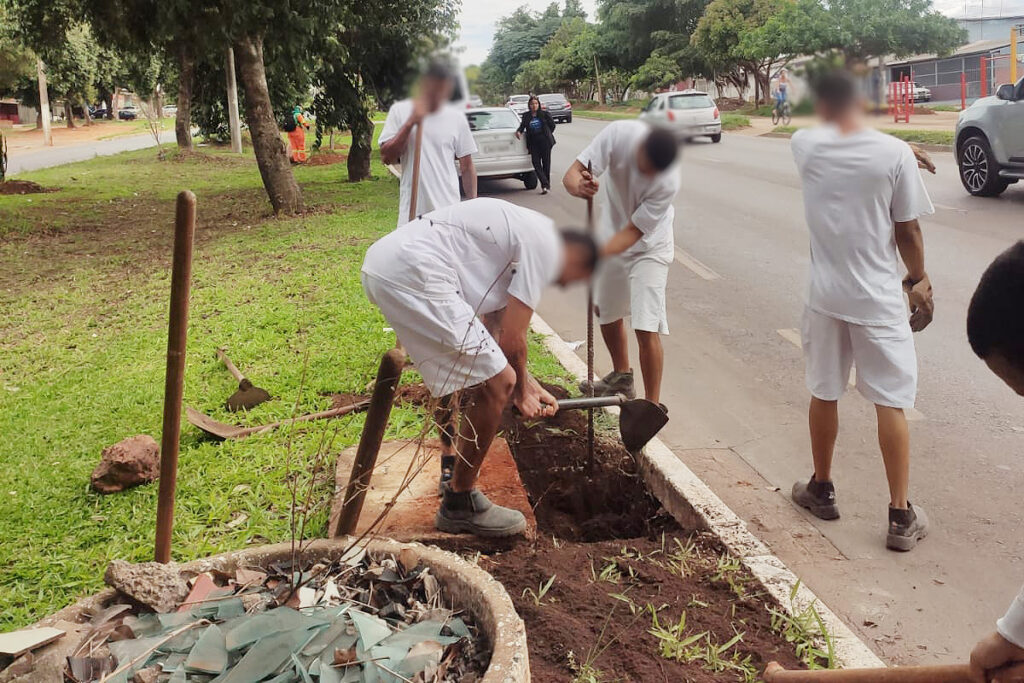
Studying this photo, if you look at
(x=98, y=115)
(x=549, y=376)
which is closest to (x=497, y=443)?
(x=549, y=376)

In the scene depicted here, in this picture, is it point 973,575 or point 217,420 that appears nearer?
point 973,575

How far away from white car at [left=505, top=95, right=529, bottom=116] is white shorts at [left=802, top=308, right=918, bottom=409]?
188 cm

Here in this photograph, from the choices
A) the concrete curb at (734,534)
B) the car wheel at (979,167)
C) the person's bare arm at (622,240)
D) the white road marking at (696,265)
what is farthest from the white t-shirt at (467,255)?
the white road marking at (696,265)

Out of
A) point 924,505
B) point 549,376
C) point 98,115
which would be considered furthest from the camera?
point 98,115

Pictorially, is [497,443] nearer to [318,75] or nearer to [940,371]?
[318,75]

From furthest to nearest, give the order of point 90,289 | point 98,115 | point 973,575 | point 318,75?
point 98,115, point 90,289, point 973,575, point 318,75

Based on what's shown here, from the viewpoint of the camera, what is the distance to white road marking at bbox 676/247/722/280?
18.3ft

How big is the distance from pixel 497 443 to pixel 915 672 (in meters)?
2.44

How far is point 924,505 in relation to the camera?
12.7 ft

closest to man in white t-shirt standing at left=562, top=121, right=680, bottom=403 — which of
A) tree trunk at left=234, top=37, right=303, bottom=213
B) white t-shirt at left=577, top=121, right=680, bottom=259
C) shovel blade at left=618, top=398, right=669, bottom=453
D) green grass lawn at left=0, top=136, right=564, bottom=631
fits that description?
white t-shirt at left=577, top=121, right=680, bottom=259

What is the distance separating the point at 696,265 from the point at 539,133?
193 inches

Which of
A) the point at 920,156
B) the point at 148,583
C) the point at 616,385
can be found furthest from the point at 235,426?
the point at 920,156

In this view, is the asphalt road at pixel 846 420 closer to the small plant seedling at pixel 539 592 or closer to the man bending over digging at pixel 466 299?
the man bending over digging at pixel 466 299

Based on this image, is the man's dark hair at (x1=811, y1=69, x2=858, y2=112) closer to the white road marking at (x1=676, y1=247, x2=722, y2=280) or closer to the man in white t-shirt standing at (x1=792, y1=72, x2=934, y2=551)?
the man in white t-shirt standing at (x1=792, y1=72, x2=934, y2=551)
